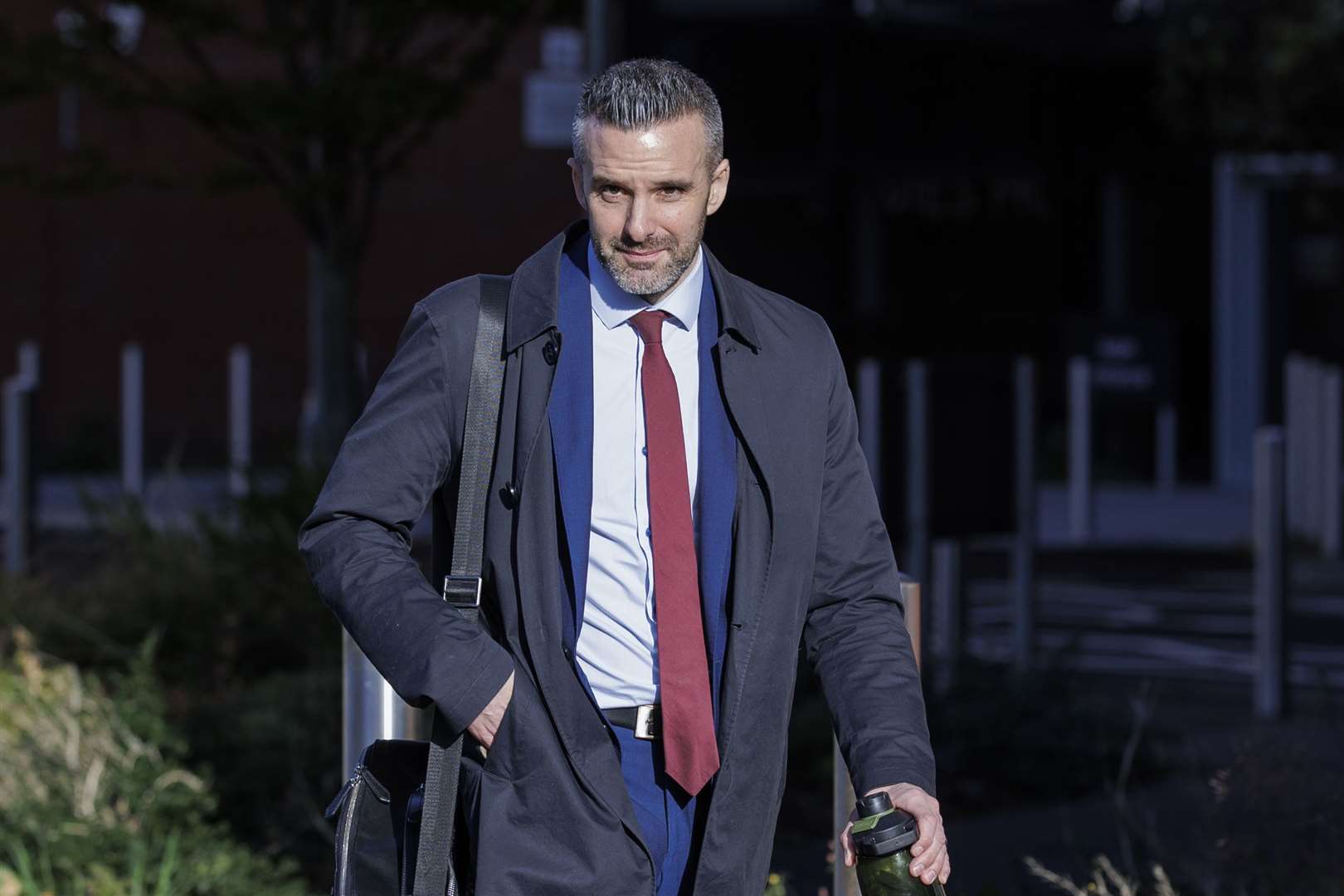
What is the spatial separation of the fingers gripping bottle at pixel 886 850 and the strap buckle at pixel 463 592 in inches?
22.3

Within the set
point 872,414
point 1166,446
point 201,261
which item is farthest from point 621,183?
point 201,261

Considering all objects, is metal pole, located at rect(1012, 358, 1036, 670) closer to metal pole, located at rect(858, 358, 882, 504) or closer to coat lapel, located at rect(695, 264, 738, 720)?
metal pole, located at rect(858, 358, 882, 504)

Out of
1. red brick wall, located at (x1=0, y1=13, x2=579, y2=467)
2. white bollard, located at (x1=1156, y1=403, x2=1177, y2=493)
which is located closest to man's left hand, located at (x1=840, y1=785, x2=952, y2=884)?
white bollard, located at (x1=1156, y1=403, x2=1177, y2=493)

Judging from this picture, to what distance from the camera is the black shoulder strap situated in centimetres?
271

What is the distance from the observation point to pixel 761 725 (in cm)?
281

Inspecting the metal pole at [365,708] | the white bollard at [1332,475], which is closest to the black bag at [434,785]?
the metal pole at [365,708]

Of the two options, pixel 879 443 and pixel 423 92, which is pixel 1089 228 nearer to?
pixel 423 92

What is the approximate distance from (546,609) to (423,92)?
34.0ft

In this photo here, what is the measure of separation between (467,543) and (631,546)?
0.22m

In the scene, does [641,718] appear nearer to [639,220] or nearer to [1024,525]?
[639,220]

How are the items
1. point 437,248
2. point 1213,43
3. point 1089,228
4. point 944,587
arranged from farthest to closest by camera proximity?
point 437,248, point 1089,228, point 1213,43, point 944,587

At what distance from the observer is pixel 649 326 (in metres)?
2.83

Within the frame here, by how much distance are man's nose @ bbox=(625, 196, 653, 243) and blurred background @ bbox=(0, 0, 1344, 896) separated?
2249 mm

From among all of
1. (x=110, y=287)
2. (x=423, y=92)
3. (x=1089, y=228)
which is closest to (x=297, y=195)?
(x=423, y=92)
